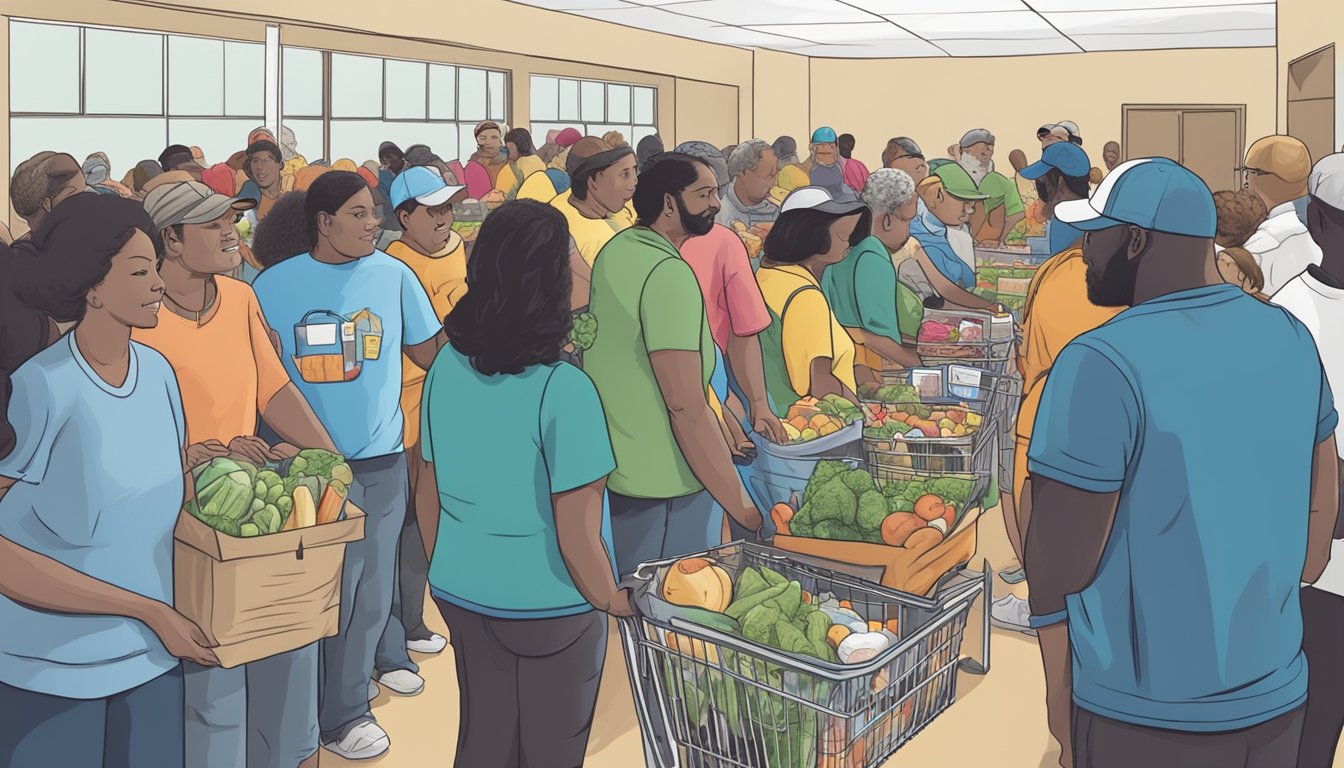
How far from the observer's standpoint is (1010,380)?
4.76m

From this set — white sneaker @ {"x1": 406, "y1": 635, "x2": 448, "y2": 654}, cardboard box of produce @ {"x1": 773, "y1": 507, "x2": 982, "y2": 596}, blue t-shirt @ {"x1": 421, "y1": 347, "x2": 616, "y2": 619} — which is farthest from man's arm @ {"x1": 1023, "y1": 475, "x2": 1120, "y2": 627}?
white sneaker @ {"x1": 406, "y1": 635, "x2": 448, "y2": 654}

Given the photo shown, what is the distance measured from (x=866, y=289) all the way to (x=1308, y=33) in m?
7.81

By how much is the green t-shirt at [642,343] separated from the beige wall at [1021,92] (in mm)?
17458

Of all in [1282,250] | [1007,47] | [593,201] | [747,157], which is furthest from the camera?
[1007,47]

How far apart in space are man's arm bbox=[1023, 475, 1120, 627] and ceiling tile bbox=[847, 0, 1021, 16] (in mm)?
10872

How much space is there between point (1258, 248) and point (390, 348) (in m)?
2.53

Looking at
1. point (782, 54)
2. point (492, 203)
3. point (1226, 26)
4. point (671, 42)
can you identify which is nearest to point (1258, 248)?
point (492, 203)

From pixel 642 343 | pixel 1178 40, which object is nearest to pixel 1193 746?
pixel 642 343

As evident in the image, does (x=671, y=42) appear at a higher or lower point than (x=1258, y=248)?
higher

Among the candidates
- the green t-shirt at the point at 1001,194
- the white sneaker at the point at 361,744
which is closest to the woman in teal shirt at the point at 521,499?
the white sneaker at the point at 361,744

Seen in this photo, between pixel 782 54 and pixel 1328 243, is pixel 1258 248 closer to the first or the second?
pixel 1328 243

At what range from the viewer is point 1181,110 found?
19.4 meters

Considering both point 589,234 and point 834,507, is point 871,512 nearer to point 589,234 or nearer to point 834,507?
point 834,507

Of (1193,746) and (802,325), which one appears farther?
(802,325)
